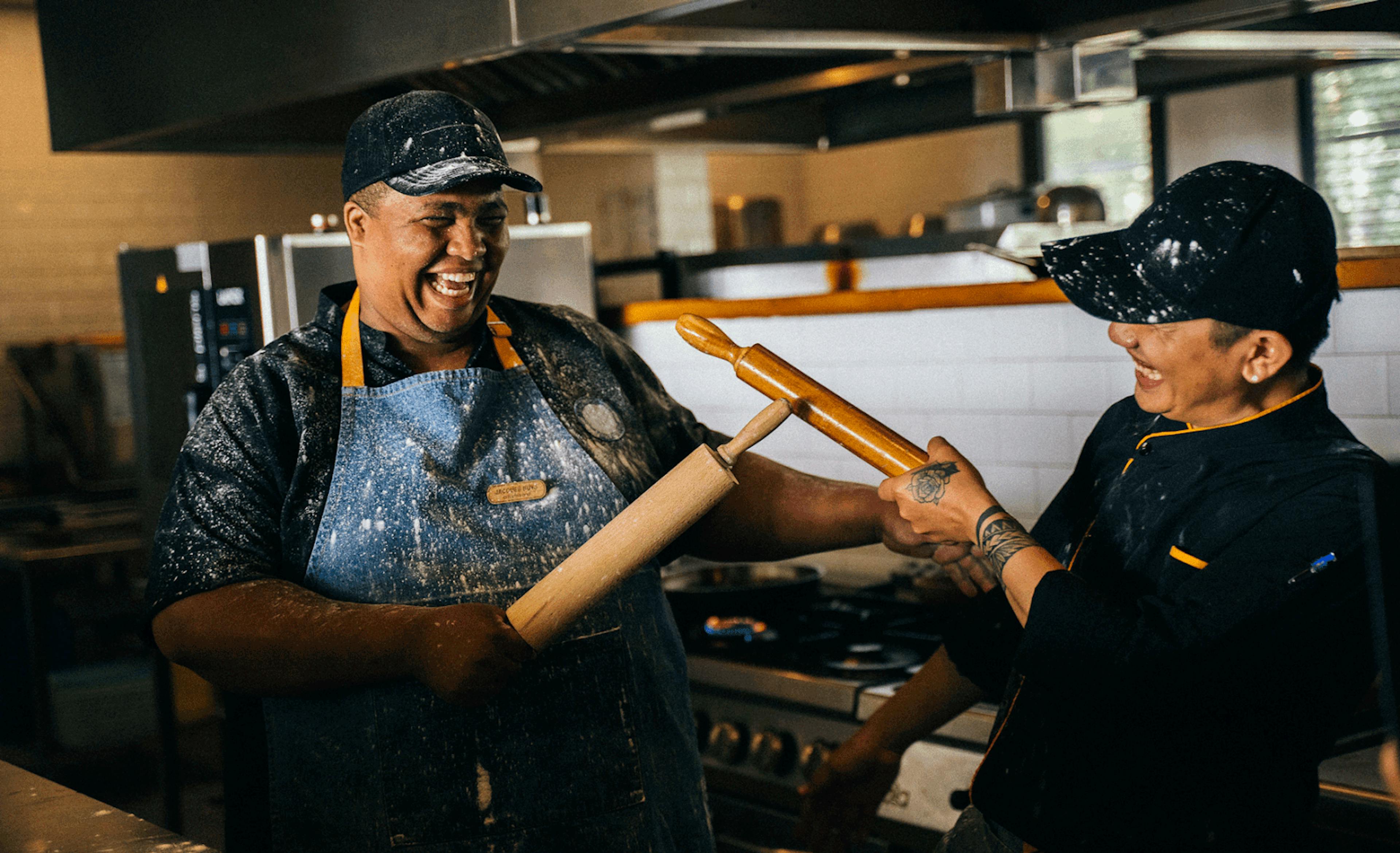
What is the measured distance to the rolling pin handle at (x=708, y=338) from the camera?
1.67 meters

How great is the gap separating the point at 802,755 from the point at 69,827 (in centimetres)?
147

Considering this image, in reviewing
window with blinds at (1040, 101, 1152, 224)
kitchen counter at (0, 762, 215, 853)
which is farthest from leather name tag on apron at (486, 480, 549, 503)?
window with blinds at (1040, 101, 1152, 224)

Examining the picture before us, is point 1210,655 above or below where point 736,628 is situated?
above

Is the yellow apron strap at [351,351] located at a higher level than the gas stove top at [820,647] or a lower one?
higher

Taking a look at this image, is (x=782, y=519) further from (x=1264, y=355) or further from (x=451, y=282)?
(x=1264, y=355)

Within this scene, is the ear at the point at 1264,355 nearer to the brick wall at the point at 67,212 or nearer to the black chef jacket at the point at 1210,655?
the black chef jacket at the point at 1210,655

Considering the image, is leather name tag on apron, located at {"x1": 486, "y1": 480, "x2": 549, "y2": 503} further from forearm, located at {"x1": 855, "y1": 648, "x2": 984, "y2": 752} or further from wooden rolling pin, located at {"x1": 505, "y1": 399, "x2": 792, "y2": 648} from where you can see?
forearm, located at {"x1": 855, "y1": 648, "x2": 984, "y2": 752}

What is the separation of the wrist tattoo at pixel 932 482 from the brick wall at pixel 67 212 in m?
5.24

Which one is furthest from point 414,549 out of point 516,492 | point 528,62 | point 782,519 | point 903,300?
point 528,62

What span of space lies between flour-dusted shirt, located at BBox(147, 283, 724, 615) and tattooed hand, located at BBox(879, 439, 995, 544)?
1.26 feet

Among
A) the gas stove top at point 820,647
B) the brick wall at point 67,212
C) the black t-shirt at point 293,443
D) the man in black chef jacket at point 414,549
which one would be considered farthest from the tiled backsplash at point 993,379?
the brick wall at point 67,212

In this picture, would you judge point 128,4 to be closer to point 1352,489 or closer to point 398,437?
point 398,437

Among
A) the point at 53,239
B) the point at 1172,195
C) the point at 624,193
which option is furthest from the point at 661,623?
the point at 624,193

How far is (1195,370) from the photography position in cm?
136
